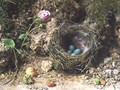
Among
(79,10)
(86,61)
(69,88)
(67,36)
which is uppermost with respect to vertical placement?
(79,10)

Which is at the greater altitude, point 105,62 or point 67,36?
point 67,36

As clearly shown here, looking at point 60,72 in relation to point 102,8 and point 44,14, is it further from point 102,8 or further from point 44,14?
point 102,8

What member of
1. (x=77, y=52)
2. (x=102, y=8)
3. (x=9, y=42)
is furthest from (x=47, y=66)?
(x=102, y=8)

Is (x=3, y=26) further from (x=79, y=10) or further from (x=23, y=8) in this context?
(x=79, y=10)

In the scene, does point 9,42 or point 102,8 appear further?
point 102,8

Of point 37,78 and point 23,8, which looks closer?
point 37,78

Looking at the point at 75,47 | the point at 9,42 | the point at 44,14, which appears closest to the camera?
the point at 9,42

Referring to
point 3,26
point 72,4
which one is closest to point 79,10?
point 72,4

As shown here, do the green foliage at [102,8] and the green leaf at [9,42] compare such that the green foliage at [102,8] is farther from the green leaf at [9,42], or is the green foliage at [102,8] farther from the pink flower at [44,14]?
the green leaf at [9,42]

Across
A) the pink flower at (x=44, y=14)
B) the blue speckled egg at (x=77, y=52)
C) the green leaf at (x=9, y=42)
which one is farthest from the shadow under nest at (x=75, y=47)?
the green leaf at (x=9, y=42)
